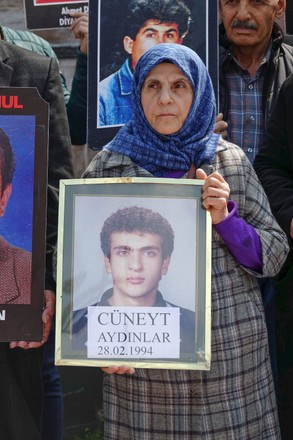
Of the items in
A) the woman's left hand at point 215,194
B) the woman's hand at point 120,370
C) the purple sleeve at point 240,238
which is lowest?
the woman's hand at point 120,370

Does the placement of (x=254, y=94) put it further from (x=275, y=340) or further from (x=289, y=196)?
(x=275, y=340)

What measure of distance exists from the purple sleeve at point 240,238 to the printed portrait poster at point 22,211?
1.95 feet

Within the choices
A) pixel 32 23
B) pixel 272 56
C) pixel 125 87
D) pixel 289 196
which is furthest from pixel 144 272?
pixel 32 23

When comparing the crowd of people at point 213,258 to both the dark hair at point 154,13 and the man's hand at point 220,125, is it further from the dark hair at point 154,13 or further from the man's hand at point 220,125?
the dark hair at point 154,13

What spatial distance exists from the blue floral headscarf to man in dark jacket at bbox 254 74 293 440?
450 mm

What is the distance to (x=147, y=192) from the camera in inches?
113

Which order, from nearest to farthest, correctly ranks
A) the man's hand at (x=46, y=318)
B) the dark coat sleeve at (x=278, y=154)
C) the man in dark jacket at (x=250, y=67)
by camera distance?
1. the man's hand at (x=46, y=318)
2. the dark coat sleeve at (x=278, y=154)
3. the man in dark jacket at (x=250, y=67)

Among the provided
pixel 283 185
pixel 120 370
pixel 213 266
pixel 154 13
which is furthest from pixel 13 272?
pixel 154 13

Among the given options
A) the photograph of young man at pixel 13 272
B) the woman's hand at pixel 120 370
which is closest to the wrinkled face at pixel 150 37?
the photograph of young man at pixel 13 272

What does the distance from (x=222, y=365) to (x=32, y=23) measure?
7.33ft

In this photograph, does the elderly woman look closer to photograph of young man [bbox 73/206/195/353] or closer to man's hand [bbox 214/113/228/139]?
photograph of young man [bbox 73/206/195/353]

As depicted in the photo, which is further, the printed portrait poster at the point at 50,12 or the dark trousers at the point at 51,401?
the printed portrait poster at the point at 50,12

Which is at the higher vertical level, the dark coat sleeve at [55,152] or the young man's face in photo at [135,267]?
the dark coat sleeve at [55,152]

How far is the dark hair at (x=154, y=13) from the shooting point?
12.4 feet
